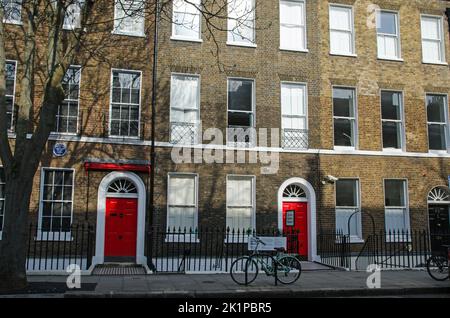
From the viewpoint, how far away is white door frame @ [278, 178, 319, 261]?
17.8 meters

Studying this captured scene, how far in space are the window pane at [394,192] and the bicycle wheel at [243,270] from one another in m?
8.55

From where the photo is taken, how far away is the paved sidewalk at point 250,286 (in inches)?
438

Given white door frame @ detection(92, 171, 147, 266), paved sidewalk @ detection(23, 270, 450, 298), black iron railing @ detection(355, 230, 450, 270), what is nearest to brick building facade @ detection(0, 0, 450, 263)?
white door frame @ detection(92, 171, 147, 266)

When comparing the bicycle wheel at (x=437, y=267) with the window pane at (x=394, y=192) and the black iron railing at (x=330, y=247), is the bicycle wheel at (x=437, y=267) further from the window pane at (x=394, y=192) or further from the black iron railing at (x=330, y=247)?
the window pane at (x=394, y=192)

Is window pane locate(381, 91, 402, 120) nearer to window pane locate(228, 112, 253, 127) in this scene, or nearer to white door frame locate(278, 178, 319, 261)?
white door frame locate(278, 178, 319, 261)

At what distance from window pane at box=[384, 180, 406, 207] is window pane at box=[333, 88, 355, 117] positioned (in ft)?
10.6

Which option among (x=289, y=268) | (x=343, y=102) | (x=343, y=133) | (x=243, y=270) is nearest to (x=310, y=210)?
(x=343, y=133)

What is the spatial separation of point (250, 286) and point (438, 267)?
599 centimetres

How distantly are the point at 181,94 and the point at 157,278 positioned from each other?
24.3ft

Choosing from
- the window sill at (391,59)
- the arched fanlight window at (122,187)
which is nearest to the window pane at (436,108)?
the window sill at (391,59)

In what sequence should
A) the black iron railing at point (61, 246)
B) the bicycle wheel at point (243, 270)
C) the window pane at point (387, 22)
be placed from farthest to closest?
the window pane at point (387, 22)
the black iron railing at point (61, 246)
the bicycle wheel at point (243, 270)

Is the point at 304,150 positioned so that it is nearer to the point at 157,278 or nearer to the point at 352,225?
the point at 352,225

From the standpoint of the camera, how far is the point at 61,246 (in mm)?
15797
